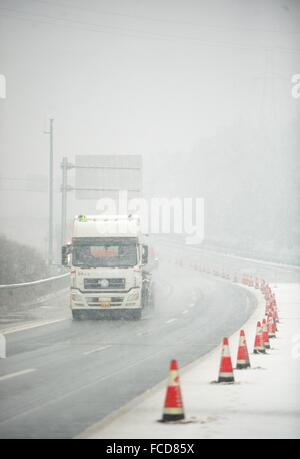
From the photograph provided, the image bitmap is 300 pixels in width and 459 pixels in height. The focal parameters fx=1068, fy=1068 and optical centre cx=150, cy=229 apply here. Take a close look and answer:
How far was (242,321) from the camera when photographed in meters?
34.4

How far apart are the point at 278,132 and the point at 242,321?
94.0 metres

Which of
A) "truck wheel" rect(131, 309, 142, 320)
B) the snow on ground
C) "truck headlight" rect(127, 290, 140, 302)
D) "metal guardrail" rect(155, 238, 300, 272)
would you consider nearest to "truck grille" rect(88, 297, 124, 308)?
"truck headlight" rect(127, 290, 140, 302)

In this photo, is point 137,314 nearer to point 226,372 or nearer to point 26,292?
point 26,292

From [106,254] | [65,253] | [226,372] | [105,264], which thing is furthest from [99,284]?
[226,372]

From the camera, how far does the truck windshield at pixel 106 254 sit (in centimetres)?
3412

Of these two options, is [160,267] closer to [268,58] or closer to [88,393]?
[268,58]

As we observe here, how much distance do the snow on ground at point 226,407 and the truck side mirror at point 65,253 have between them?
1351 centimetres

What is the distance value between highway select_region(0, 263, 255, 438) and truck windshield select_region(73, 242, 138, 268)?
1912mm

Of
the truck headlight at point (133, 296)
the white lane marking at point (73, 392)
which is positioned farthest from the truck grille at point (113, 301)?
the white lane marking at point (73, 392)

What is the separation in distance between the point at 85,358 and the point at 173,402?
32.1ft

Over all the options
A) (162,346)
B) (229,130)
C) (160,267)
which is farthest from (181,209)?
(162,346)

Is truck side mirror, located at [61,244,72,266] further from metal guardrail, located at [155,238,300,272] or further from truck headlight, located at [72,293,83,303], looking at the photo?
metal guardrail, located at [155,238,300,272]

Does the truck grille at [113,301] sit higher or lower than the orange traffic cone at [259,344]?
lower

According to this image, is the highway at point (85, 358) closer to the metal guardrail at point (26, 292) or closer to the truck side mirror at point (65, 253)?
the metal guardrail at point (26, 292)
